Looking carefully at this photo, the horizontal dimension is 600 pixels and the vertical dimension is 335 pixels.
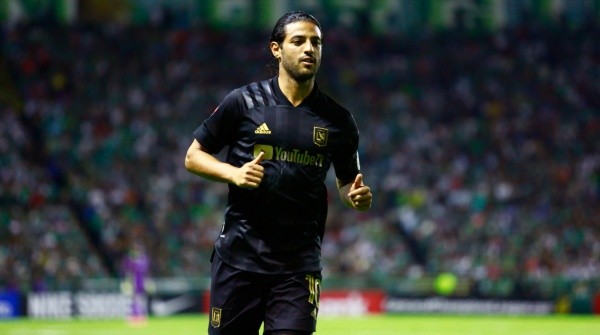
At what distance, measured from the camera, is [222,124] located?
646cm

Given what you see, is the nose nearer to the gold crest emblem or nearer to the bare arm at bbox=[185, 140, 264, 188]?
the bare arm at bbox=[185, 140, 264, 188]

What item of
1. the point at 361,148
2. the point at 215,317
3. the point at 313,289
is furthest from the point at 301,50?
the point at 361,148

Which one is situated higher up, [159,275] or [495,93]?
[495,93]

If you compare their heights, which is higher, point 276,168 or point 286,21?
point 286,21

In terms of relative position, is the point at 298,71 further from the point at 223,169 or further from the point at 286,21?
the point at 223,169

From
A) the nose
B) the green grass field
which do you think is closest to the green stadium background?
the green grass field

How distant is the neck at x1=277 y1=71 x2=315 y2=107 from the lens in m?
6.48

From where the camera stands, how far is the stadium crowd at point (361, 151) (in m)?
29.4

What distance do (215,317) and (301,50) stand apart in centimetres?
156

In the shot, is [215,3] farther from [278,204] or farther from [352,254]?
[278,204]

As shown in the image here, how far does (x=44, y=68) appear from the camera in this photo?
34.7 m

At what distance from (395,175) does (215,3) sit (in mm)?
8701

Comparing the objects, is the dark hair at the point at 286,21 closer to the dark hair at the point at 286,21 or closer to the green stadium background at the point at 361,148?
the dark hair at the point at 286,21

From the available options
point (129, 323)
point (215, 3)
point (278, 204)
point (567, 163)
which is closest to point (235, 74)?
point (215, 3)
